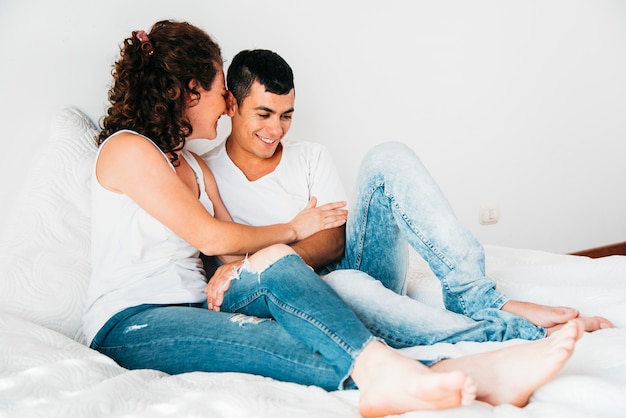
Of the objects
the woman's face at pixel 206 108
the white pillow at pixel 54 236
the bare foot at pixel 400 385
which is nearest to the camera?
the bare foot at pixel 400 385

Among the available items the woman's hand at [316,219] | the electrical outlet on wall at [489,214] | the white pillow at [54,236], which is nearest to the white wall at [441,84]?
the electrical outlet on wall at [489,214]

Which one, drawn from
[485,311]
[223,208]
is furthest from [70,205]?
[485,311]

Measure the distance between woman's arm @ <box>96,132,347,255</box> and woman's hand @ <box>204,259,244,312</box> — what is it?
0.06 meters

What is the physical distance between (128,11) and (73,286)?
79 centimetres

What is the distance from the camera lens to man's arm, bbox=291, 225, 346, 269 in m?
1.46

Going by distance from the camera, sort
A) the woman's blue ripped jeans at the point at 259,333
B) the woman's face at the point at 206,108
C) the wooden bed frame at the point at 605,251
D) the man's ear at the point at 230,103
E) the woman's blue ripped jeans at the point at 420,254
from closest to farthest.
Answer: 1. the woman's blue ripped jeans at the point at 259,333
2. the woman's blue ripped jeans at the point at 420,254
3. the woman's face at the point at 206,108
4. the man's ear at the point at 230,103
5. the wooden bed frame at the point at 605,251

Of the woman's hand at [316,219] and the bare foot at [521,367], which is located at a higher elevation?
the woman's hand at [316,219]

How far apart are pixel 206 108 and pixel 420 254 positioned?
609 mm

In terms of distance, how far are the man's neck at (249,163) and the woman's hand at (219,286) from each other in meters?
0.45

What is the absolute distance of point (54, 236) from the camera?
1391 millimetres

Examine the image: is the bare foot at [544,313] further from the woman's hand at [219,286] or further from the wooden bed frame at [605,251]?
the wooden bed frame at [605,251]

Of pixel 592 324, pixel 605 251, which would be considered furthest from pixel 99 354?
pixel 605 251

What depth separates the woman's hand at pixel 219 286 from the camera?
123 cm

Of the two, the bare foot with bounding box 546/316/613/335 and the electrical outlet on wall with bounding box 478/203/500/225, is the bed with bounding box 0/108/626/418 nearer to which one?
the bare foot with bounding box 546/316/613/335
